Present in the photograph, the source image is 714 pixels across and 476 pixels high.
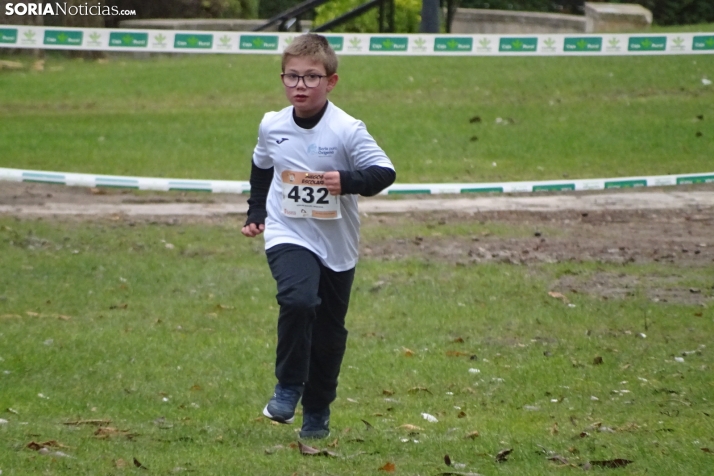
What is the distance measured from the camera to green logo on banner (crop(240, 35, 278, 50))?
18906 mm

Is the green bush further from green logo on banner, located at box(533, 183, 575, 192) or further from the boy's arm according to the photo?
the boy's arm

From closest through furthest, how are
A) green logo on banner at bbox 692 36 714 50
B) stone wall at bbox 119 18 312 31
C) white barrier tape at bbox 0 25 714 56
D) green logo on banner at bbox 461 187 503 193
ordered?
green logo on banner at bbox 461 187 503 193 → green logo on banner at bbox 692 36 714 50 → white barrier tape at bbox 0 25 714 56 → stone wall at bbox 119 18 312 31

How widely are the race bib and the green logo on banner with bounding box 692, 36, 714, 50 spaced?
1423cm

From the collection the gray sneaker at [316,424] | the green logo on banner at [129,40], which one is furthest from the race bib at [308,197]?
the green logo on banner at [129,40]

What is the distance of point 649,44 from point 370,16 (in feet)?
31.8

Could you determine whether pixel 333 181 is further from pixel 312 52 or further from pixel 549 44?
pixel 549 44

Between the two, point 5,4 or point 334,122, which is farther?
point 5,4

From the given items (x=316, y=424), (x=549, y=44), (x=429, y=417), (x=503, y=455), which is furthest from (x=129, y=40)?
(x=503, y=455)

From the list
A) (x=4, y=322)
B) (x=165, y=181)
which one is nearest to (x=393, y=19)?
(x=165, y=181)

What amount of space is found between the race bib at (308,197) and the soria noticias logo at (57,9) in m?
20.0

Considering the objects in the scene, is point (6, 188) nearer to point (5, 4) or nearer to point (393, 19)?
point (5, 4)

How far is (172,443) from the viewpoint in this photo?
5762 mm

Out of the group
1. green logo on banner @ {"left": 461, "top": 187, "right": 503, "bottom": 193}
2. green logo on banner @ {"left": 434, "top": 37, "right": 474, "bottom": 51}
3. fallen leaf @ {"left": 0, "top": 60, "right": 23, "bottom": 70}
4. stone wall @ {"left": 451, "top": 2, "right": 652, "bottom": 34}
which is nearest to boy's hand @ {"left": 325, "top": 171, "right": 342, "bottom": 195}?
green logo on banner @ {"left": 461, "top": 187, "right": 503, "bottom": 193}

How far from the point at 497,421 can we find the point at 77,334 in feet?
10.9
